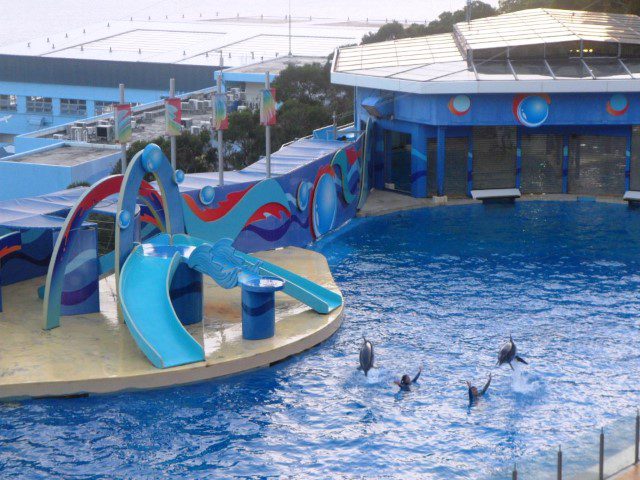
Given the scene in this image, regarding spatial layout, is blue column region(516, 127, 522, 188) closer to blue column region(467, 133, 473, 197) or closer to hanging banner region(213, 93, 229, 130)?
blue column region(467, 133, 473, 197)

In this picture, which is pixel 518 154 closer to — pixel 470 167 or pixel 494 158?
pixel 494 158

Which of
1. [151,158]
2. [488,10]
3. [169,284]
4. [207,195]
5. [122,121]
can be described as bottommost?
[169,284]

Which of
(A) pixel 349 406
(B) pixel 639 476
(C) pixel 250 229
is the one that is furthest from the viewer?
(C) pixel 250 229

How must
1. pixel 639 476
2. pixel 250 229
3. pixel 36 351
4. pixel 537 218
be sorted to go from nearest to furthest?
pixel 639 476
pixel 36 351
pixel 250 229
pixel 537 218

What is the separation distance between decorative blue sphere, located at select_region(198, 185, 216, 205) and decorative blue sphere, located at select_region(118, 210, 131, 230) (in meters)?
4.88

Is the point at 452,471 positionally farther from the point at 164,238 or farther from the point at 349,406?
the point at 164,238

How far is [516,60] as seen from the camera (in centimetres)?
4378

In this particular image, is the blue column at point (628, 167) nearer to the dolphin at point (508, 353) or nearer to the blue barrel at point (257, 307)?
the dolphin at point (508, 353)

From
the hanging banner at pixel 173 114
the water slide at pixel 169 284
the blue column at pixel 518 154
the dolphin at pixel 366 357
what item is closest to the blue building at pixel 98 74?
the blue column at pixel 518 154

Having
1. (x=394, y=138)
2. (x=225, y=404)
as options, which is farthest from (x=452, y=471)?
(x=394, y=138)

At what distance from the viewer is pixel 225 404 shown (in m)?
22.3

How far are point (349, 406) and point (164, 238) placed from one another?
304 inches

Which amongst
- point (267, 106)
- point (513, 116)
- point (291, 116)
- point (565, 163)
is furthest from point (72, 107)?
point (267, 106)

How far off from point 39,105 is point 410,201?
6079cm
